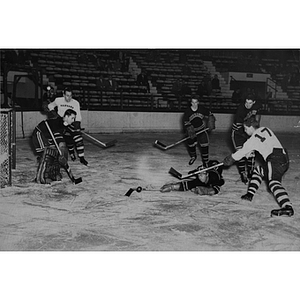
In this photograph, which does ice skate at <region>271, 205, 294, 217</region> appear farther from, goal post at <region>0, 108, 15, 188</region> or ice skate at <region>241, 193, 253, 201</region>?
goal post at <region>0, 108, 15, 188</region>

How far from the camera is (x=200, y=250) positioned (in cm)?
319

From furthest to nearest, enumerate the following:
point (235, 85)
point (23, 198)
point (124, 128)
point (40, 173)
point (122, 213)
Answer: point (235, 85) → point (124, 128) → point (40, 173) → point (23, 198) → point (122, 213)

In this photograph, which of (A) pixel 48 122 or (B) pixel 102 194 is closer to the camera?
(B) pixel 102 194

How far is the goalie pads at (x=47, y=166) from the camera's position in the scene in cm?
485

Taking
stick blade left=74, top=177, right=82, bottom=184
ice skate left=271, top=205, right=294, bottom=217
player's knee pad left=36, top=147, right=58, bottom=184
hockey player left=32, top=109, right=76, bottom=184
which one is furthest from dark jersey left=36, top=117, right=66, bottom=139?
ice skate left=271, top=205, right=294, bottom=217

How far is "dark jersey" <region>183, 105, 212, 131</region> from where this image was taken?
5777 mm

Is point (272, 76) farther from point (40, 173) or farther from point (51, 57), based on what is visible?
point (40, 173)

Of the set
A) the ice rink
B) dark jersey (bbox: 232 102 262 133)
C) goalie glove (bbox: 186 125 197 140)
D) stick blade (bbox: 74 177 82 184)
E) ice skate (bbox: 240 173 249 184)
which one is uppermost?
dark jersey (bbox: 232 102 262 133)

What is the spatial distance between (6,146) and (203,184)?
7.08 feet

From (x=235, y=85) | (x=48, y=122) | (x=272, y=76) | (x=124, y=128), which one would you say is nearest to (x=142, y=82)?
(x=124, y=128)

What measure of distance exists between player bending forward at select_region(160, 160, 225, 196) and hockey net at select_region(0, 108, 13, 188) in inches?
65.3

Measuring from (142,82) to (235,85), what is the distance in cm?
295

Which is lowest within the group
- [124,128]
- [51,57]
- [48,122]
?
[124,128]

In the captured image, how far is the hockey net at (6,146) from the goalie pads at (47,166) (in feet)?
1.05
